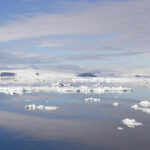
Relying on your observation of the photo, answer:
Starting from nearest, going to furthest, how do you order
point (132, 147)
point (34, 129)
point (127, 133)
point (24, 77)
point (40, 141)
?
point (132, 147) → point (40, 141) → point (127, 133) → point (34, 129) → point (24, 77)

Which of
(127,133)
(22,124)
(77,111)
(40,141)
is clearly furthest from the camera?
(77,111)

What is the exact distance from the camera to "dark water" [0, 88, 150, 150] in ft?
45.0

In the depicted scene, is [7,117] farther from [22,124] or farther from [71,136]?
[71,136]

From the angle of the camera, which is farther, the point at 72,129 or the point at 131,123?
the point at 131,123

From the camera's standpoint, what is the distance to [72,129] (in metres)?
16.4

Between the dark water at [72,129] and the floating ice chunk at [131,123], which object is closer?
the dark water at [72,129]

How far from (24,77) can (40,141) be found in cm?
5849

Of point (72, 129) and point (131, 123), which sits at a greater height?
point (131, 123)

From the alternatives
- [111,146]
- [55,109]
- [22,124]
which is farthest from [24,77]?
[111,146]

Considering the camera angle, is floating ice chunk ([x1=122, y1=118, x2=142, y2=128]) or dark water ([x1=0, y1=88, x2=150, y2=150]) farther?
floating ice chunk ([x1=122, y1=118, x2=142, y2=128])

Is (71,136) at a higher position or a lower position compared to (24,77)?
lower

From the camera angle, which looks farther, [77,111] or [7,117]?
[77,111]

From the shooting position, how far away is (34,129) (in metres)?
16.4

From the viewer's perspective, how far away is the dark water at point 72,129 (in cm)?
1370
